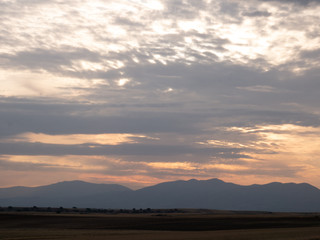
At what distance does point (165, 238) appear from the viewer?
180 feet

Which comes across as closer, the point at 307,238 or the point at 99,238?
the point at 307,238

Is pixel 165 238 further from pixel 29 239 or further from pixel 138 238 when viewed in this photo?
pixel 29 239

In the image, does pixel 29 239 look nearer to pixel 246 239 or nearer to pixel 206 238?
pixel 206 238

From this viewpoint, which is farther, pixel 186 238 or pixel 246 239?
pixel 186 238

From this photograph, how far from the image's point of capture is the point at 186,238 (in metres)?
55.2

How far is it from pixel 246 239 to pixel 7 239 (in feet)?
89.5

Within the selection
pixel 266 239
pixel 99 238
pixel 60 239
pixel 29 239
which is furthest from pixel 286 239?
pixel 29 239

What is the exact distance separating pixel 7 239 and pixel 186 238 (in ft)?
68.3

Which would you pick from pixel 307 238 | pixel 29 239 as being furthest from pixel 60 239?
pixel 307 238

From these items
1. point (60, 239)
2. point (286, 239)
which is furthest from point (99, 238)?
point (286, 239)

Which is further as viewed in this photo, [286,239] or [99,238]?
[99,238]

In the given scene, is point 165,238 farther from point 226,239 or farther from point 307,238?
point 307,238

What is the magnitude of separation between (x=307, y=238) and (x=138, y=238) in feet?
63.6

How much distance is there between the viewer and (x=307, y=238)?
51.6 metres
